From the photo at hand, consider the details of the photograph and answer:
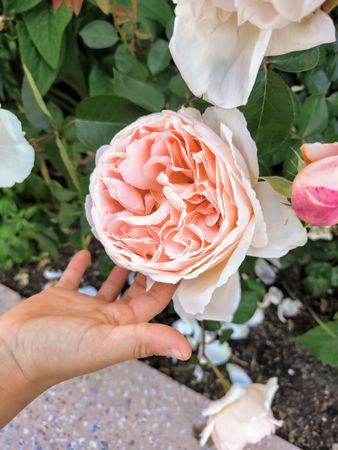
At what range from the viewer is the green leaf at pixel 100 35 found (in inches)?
38.5

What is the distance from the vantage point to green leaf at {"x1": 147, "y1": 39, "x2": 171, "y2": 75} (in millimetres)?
948

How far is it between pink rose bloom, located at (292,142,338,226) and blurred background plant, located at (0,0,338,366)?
3.1 inches

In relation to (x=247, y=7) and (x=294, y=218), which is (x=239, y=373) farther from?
(x=247, y=7)

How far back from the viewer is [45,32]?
3.47 ft

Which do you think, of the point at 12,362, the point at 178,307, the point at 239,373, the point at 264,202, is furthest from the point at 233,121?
the point at 239,373

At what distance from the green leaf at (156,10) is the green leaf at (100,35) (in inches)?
2.4

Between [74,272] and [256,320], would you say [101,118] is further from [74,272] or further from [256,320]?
[256,320]

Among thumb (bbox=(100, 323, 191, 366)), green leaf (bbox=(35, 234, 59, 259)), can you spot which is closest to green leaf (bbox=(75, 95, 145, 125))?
thumb (bbox=(100, 323, 191, 366))

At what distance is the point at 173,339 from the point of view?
646mm

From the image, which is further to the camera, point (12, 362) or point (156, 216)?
point (12, 362)

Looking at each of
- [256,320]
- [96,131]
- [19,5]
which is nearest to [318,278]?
[256,320]

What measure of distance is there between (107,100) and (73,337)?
335 millimetres

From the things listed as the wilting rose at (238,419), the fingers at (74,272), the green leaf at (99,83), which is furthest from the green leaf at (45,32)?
the wilting rose at (238,419)

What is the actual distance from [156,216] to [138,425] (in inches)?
30.0
